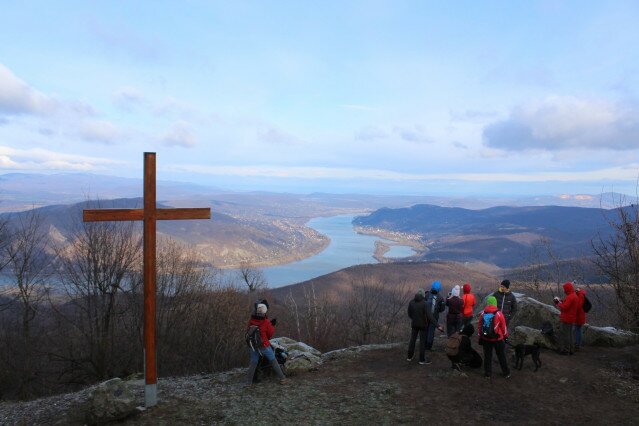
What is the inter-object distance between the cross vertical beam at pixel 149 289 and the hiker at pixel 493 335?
8140 millimetres

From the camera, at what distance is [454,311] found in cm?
1252

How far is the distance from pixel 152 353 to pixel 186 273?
52.2 feet

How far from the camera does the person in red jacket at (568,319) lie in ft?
40.4

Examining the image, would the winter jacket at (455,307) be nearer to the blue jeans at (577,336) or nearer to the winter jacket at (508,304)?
the winter jacket at (508,304)

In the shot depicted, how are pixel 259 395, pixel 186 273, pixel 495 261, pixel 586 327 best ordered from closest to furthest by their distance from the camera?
pixel 259 395 < pixel 586 327 < pixel 186 273 < pixel 495 261

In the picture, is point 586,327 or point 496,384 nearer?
point 496,384

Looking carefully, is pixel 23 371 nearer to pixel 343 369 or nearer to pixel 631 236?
pixel 343 369

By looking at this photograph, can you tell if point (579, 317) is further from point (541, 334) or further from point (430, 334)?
point (430, 334)

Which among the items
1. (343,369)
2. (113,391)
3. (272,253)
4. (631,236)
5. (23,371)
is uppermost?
(631,236)

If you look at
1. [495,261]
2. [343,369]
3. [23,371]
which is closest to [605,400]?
[343,369]

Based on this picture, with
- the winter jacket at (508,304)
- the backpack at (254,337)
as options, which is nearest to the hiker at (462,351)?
the winter jacket at (508,304)

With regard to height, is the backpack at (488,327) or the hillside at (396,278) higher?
the backpack at (488,327)

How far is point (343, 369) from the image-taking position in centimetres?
1197

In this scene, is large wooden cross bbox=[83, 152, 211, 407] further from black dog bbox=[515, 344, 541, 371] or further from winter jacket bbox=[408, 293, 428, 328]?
black dog bbox=[515, 344, 541, 371]
